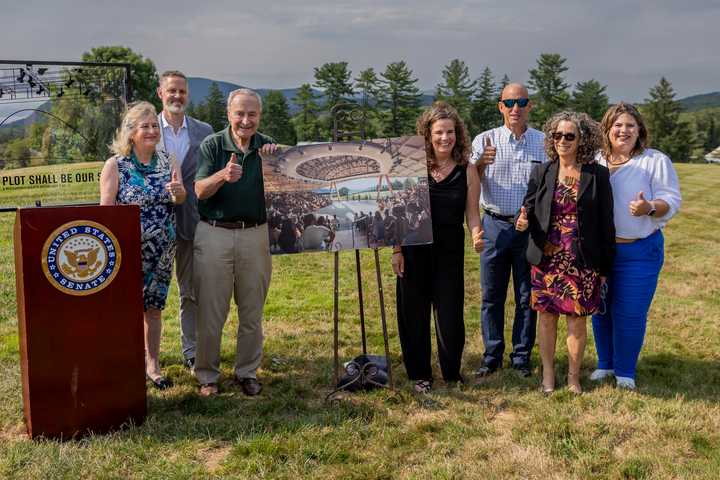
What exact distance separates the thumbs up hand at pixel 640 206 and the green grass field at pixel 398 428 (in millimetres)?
1349

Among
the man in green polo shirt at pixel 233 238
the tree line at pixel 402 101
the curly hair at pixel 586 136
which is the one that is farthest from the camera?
the tree line at pixel 402 101

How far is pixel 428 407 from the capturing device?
454 cm

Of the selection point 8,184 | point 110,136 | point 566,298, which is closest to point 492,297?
point 566,298

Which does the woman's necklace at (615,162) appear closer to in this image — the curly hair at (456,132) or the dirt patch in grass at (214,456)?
the curly hair at (456,132)

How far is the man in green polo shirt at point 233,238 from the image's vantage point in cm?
432

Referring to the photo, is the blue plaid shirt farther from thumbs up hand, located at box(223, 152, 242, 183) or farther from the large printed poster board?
thumbs up hand, located at box(223, 152, 242, 183)

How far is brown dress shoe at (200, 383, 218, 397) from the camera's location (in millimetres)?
4748

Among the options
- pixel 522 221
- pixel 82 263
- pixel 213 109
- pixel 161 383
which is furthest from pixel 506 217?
pixel 213 109

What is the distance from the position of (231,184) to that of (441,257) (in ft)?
5.38

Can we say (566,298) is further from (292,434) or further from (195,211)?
(195,211)

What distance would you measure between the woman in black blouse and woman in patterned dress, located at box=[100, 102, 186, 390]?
169 cm

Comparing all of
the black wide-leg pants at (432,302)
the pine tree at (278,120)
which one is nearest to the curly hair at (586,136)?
the black wide-leg pants at (432,302)

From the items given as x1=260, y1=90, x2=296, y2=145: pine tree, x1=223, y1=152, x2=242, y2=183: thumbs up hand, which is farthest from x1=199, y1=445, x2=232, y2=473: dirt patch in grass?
x1=260, y1=90, x2=296, y2=145: pine tree

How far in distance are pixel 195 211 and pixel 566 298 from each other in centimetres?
291
